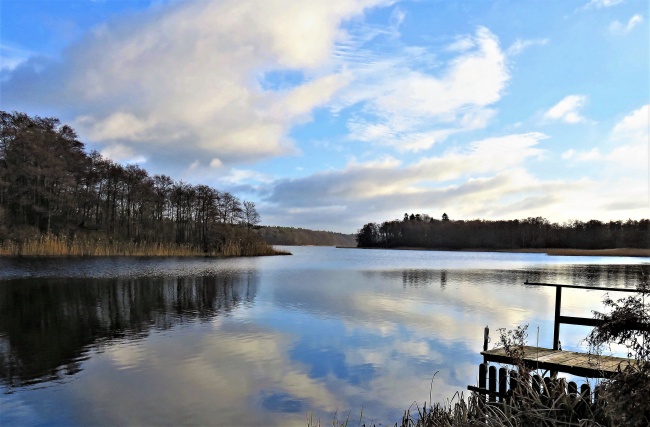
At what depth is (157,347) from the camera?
1041 centimetres

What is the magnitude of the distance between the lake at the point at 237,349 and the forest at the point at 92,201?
25010 millimetres

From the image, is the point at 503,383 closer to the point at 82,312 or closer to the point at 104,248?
the point at 82,312

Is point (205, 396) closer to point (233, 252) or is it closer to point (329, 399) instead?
point (329, 399)

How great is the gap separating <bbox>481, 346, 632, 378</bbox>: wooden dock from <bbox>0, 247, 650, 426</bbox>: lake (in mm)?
1261

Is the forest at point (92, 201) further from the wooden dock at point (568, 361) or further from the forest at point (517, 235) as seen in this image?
the forest at point (517, 235)

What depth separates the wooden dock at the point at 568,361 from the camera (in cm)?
685

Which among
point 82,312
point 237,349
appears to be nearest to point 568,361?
point 237,349

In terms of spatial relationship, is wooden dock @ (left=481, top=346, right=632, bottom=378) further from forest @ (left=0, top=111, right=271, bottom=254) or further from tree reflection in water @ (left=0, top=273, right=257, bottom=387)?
forest @ (left=0, top=111, right=271, bottom=254)

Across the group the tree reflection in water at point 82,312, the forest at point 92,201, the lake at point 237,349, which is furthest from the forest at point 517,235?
the tree reflection in water at point 82,312

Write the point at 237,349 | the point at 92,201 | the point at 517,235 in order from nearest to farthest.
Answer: the point at 237,349 < the point at 92,201 < the point at 517,235

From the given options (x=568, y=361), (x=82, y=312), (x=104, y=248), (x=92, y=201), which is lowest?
(x=82, y=312)

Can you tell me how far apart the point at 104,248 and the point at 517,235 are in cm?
9917

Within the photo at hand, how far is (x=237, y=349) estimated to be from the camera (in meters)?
10.4

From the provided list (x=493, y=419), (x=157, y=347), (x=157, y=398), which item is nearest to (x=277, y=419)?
(x=157, y=398)
